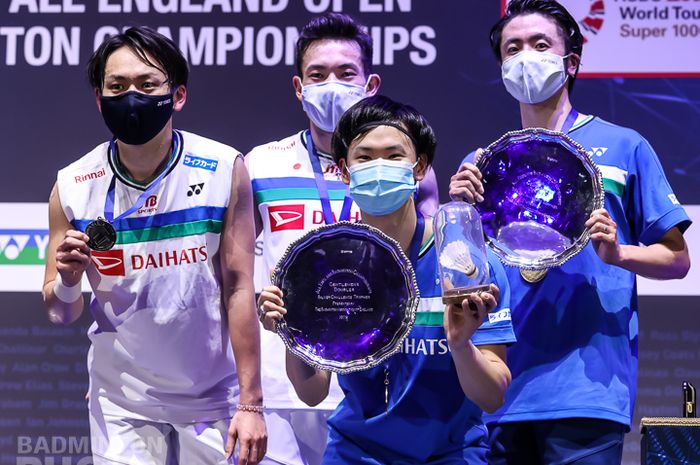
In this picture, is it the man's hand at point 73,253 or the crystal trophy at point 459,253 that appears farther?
the man's hand at point 73,253

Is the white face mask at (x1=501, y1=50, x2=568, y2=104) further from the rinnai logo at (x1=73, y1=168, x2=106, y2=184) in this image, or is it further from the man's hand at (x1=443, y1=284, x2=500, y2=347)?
the rinnai logo at (x1=73, y1=168, x2=106, y2=184)

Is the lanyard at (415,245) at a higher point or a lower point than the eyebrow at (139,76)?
lower

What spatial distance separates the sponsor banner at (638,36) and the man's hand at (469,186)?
2.22 meters

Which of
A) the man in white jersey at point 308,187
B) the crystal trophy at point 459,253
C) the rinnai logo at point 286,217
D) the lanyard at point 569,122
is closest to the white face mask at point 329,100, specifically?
the man in white jersey at point 308,187

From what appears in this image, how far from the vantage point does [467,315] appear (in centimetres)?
226

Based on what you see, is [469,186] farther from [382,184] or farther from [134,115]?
[134,115]

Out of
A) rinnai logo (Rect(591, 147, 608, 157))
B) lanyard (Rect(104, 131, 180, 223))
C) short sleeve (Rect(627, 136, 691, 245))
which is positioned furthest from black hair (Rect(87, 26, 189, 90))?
short sleeve (Rect(627, 136, 691, 245))

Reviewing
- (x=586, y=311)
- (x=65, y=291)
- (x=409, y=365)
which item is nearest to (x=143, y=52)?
(x=65, y=291)

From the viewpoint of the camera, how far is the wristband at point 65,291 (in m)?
2.93

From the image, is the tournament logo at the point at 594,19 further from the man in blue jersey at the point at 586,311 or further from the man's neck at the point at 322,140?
the man in blue jersey at the point at 586,311

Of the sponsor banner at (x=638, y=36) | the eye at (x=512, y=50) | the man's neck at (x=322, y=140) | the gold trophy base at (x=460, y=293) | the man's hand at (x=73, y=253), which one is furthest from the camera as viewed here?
the sponsor banner at (x=638, y=36)

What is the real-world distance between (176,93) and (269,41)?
188cm

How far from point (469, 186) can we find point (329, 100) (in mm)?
866

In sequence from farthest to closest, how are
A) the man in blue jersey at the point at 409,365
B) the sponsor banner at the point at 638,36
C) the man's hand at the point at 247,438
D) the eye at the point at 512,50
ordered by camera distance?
the sponsor banner at the point at 638,36 < the eye at the point at 512,50 < the man's hand at the point at 247,438 < the man in blue jersey at the point at 409,365
